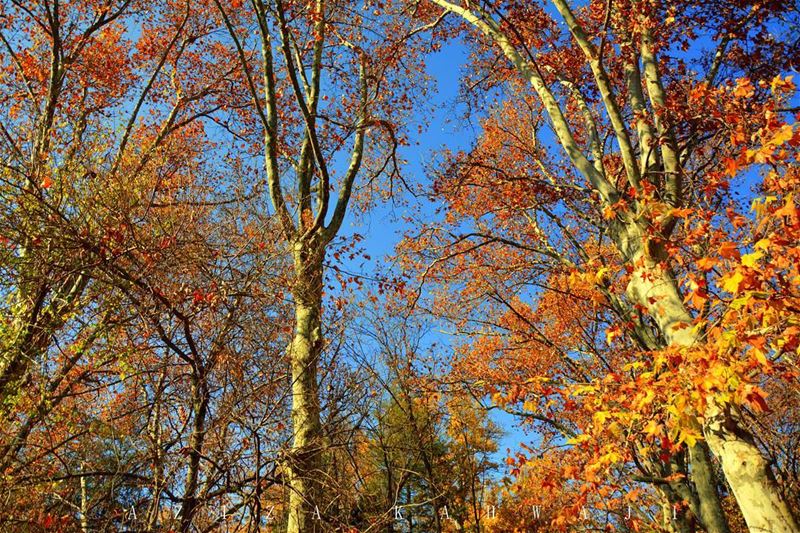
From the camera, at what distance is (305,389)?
6203 millimetres

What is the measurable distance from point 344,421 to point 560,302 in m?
7.47

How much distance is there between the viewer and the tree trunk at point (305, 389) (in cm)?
487

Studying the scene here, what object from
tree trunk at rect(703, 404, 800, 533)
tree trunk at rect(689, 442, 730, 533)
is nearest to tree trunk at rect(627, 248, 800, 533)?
tree trunk at rect(703, 404, 800, 533)

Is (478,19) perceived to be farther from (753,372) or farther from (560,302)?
(560,302)

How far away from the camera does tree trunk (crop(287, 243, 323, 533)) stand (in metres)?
4.87

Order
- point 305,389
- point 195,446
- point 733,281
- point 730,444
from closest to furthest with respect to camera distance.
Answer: point 733,281
point 195,446
point 730,444
point 305,389

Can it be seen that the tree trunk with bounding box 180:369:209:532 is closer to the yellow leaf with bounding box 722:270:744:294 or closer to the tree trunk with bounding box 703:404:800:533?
the yellow leaf with bounding box 722:270:744:294

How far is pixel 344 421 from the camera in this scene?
623cm

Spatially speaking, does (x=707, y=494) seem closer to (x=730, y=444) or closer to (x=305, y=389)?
(x=730, y=444)

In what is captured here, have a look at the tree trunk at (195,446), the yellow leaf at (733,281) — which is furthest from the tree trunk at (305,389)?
the yellow leaf at (733,281)

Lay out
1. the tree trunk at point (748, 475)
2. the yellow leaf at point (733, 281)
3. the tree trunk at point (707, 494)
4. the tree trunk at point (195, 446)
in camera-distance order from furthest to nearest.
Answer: the tree trunk at point (707, 494) < the tree trunk at point (748, 475) < the tree trunk at point (195, 446) < the yellow leaf at point (733, 281)

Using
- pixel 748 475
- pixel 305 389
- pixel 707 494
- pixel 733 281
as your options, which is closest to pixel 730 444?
pixel 748 475

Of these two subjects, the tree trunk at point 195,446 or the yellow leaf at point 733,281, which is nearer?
the yellow leaf at point 733,281

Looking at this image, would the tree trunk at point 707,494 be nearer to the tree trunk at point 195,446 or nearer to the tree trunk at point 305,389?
the tree trunk at point 305,389
